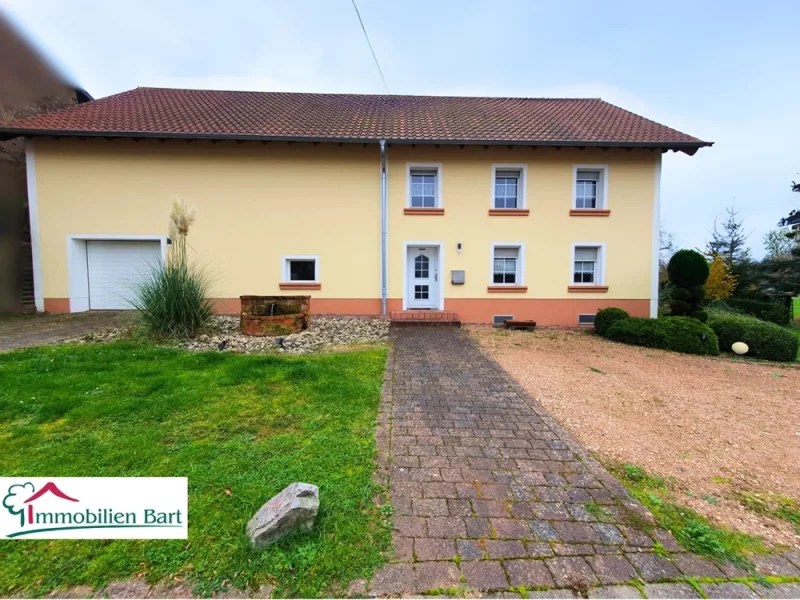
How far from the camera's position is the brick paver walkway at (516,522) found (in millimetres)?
1627

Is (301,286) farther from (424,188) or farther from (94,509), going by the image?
(94,509)

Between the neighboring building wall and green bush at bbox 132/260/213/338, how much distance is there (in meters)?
2.98

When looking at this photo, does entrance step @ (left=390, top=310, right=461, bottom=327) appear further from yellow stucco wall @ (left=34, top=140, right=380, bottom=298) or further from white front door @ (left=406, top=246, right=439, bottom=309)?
yellow stucco wall @ (left=34, top=140, right=380, bottom=298)

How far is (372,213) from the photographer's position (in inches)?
373

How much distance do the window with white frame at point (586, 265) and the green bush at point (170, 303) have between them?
31.6 feet

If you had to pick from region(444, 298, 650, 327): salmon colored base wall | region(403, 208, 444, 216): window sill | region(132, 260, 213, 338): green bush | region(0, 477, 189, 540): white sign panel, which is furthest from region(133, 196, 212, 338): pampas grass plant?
region(444, 298, 650, 327): salmon colored base wall

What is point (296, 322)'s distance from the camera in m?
7.17

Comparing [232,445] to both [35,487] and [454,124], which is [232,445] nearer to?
[35,487]

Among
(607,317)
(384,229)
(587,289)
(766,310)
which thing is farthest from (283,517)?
(766,310)

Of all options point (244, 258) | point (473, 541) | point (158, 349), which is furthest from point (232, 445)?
point (244, 258)

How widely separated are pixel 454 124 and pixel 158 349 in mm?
9321

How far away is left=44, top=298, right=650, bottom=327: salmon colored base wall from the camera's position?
9648 mm

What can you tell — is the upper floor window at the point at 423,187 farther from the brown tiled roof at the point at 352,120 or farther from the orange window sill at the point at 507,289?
the orange window sill at the point at 507,289

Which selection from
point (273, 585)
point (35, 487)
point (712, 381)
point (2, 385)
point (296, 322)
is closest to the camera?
point (273, 585)
